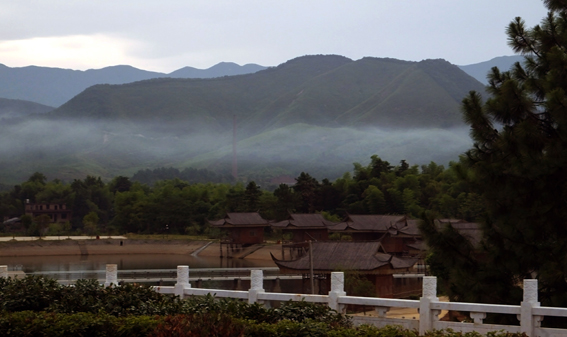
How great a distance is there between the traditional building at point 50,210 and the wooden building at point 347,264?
68097mm

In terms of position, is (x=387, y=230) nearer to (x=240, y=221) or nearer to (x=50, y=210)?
(x=240, y=221)

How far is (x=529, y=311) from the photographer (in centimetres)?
1247

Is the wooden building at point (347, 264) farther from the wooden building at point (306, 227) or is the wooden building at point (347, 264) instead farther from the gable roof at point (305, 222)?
the gable roof at point (305, 222)

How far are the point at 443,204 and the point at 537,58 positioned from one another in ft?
179

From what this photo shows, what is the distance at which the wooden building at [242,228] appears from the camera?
218ft

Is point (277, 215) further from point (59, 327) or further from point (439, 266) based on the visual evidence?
point (59, 327)

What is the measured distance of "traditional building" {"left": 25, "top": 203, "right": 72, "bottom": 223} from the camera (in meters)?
96.6

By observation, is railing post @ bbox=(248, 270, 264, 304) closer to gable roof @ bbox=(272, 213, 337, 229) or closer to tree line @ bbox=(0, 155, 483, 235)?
gable roof @ bbox=(272, 213, 337, 229)

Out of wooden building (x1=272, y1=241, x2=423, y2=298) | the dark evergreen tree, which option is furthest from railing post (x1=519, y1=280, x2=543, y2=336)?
the dark evergreen tree

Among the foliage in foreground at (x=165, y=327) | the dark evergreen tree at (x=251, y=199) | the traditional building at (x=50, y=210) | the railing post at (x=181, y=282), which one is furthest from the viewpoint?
the traditional building at (x=50, y=210)

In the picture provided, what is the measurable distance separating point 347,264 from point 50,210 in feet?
233

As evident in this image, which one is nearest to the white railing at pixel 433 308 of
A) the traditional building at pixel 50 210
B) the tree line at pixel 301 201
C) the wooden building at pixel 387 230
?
the wooden building at pixel 387 230

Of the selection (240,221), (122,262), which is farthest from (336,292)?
(122,262)

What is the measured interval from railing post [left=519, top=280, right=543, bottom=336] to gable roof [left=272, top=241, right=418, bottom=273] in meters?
21.4
